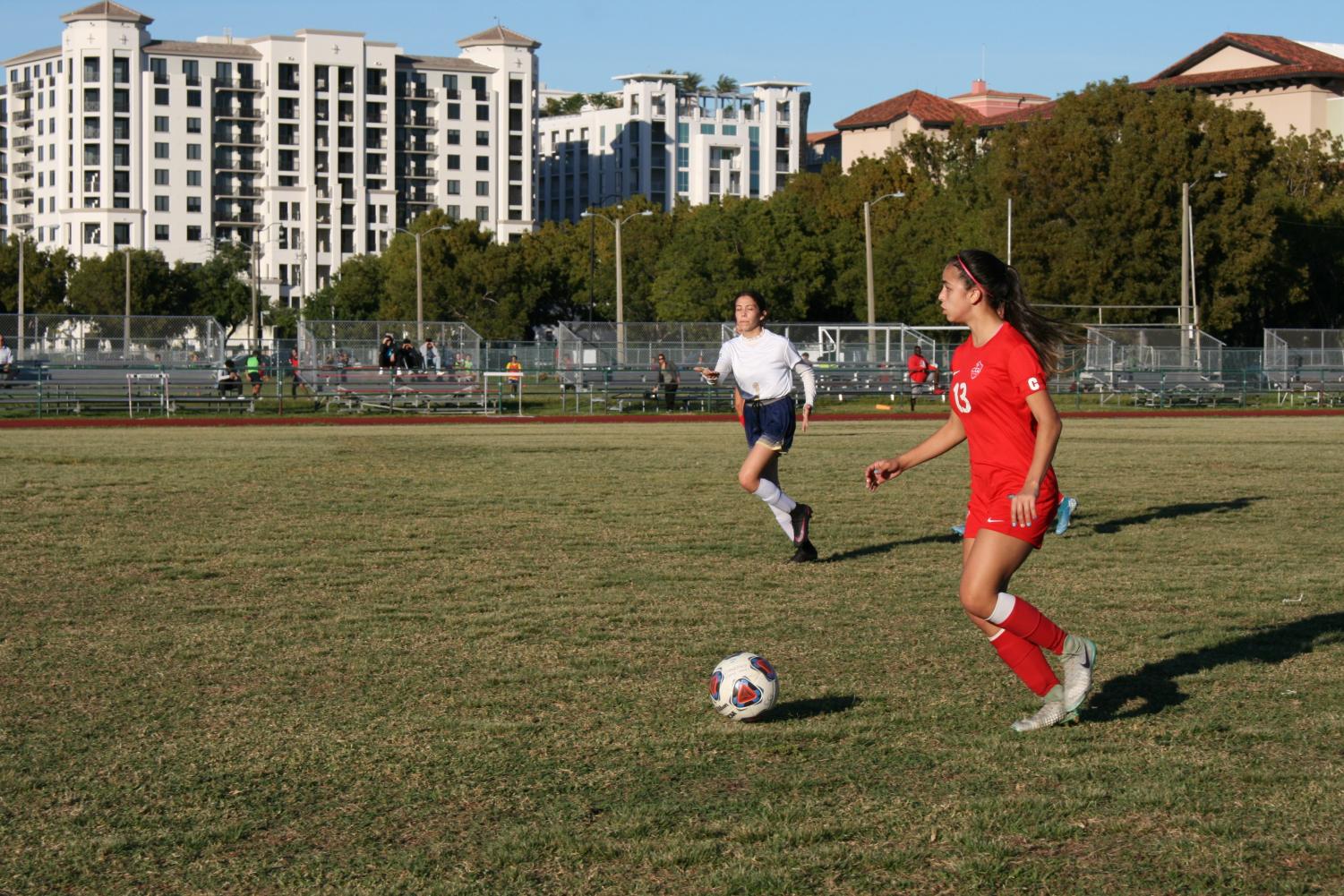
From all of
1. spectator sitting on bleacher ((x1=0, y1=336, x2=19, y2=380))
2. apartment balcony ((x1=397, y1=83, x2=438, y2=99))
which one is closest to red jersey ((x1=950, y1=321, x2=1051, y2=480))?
spectator sitting on bleacher ((x1=0, y1=336, x2=19, y2=380))

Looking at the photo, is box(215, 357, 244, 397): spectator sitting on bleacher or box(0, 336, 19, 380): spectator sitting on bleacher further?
box(215, 357, 244, 397): spectator sitting on bleacher

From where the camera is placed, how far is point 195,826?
16.3 feet

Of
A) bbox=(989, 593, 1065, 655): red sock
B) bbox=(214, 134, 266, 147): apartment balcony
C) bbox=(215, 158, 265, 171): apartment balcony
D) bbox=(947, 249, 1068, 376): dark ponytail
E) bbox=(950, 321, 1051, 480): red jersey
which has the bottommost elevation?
bbox=(989, 593, 1065, 655): red sock

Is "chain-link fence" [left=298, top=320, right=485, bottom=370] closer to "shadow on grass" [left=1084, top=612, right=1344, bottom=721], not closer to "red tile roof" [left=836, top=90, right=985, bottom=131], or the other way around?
"shadow on grass" [left=1084, top=612, right=1344, bottom=721]

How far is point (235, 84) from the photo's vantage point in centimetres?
12900

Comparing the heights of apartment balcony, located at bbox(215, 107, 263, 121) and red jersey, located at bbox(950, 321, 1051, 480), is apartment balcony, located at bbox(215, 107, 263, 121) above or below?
above

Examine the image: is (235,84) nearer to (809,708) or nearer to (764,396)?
(764,396)

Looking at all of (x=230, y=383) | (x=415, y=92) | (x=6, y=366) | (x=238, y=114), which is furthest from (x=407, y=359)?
(x=415, y=92)

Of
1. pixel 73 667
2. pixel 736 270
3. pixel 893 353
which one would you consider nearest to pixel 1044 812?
pixel 73 667

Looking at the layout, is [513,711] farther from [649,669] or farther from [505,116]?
[505,116]

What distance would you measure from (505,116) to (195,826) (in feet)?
444

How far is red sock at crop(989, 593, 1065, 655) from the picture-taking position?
239 inches

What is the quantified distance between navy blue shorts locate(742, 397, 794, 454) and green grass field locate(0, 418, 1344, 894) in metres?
0.83

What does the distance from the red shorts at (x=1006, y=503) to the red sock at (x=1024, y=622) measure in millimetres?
242
